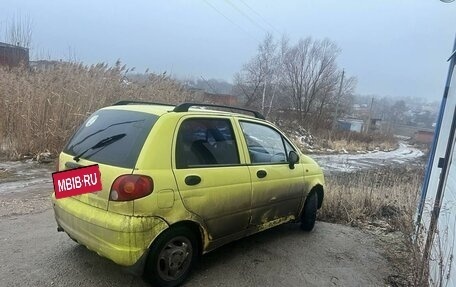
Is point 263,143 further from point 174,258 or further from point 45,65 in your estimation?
point 45,65

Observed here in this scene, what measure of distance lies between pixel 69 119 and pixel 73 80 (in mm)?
1248

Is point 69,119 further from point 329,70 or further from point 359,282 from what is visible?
point 329,70

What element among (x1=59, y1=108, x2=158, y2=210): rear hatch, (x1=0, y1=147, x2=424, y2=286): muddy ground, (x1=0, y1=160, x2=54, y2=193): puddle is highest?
(x1=59, y1=108, x2=158, y2=210): rear hatch

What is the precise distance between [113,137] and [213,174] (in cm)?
102

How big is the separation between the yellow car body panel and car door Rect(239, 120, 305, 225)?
0.02 m

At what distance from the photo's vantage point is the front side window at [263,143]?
14.4ft

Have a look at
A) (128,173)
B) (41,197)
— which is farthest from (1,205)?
(128,173)

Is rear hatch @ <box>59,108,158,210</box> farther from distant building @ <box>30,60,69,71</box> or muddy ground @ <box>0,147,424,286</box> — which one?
distant building @ <box>30,60,69,71</box>

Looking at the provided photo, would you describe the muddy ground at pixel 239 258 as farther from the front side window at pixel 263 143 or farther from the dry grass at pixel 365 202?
the front side window at pixel 263 143

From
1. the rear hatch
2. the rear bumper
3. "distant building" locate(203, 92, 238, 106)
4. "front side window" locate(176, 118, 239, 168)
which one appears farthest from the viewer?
"distant building" locate(203, 92, 238, 106)

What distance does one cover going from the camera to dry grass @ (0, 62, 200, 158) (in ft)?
31.6

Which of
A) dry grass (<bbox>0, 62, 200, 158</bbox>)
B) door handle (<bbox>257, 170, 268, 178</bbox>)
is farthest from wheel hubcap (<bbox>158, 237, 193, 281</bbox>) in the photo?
dry grass (<bbox>0, 62, 200, 158</bbox>)

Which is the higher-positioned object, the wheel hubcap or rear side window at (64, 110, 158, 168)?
rear side window at (64, 110, 158, 168)

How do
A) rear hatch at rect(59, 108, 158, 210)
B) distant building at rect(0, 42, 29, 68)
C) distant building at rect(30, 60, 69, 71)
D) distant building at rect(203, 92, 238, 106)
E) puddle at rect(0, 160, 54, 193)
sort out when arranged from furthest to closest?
distant building at rect(203, 92, 238, 106) → distant building at rect(0, 42, 29, 68) → distant building at rect(30, 60, 69, 71) → puddle at rect(0, 160, 54, 193) → rear hatch at rect(59, 108, 158, 210)
